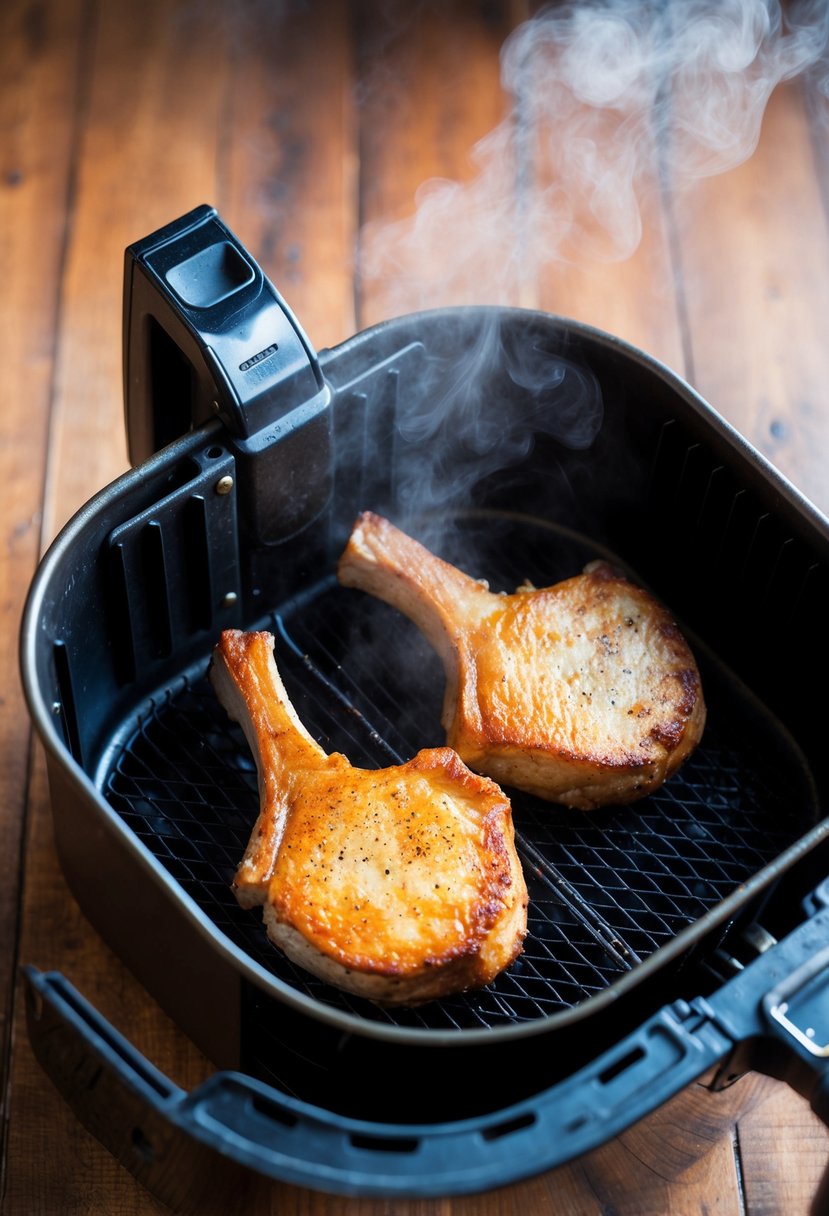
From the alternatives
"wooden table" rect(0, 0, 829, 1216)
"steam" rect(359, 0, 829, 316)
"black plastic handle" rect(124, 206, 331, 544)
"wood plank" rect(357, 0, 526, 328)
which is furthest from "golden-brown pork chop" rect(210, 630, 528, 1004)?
"steam" rect(359, 0, 829, 316)

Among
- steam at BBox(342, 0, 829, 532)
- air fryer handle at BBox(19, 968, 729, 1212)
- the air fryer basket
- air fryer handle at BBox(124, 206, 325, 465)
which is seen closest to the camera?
air fryer handle at BBox(19, 968, 729, 1212)

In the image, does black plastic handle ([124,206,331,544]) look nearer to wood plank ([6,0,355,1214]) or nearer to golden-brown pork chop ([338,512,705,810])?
golden-brown pork chop ([338,512,705,810])

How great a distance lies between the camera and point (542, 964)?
1.59m

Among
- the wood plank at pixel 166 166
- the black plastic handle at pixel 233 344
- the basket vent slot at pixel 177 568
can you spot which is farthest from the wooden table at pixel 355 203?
the black plastic handle at pixel 233 344

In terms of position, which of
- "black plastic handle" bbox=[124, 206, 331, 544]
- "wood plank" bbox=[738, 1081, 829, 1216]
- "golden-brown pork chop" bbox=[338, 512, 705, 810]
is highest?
"black plastic handle" bbox=[124, 206, 331, 544]

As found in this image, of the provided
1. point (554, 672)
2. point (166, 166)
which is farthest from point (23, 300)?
point (554, 672)

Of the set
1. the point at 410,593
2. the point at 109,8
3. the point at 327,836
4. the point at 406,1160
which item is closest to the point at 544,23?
the point at 109,8

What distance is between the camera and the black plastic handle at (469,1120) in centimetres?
113

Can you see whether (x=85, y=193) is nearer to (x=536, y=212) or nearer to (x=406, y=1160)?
(x=536, y=212)

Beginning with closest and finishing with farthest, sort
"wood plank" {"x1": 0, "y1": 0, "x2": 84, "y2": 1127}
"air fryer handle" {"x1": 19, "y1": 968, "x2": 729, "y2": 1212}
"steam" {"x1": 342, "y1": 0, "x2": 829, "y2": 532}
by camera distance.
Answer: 1. "air fryer handle" {"x1": 19, "y1": 968, "x2": 729, "y2": 1212}
2. "wood plank" {"x1": 0, "y1": 0, "x2": 84, "y2": 1127}
3. "steam" {"x1": 342, "y1": 0, "x2": 829, "y2": 532}

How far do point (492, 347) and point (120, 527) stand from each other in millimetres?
573

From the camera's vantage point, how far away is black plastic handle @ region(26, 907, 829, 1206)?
113 cm

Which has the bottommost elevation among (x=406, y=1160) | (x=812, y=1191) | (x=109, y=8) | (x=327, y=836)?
(x=812, y=1191)

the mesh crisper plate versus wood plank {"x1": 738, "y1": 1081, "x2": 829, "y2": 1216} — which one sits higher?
the mesh crisper plate
